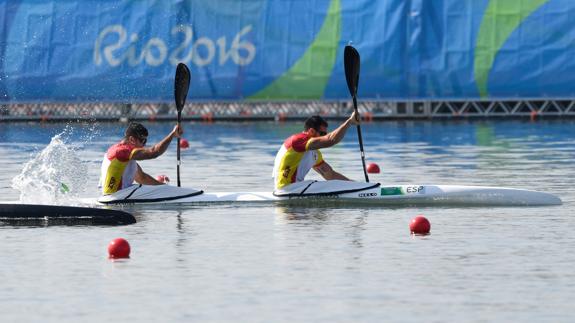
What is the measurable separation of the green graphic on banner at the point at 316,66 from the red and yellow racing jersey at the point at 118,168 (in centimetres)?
3349

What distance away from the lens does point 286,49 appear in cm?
6000

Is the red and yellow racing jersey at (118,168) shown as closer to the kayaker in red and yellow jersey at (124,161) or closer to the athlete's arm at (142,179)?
the kayaker in red and yellow jersey at (124,161)

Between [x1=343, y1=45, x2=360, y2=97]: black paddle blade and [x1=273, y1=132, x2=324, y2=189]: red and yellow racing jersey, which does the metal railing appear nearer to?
[x1=343, y1=45, x2=360, y2=97]: black paddle blade

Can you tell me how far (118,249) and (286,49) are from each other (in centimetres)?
4108

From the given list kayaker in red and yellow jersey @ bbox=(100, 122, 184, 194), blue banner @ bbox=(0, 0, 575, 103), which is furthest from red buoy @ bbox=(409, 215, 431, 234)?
blue banner @ bbox=(0, 0, 575, 103)

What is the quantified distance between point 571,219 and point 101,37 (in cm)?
3880

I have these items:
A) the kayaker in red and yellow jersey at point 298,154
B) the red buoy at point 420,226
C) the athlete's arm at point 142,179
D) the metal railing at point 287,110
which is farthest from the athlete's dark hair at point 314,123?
the metal railing at point 287,110

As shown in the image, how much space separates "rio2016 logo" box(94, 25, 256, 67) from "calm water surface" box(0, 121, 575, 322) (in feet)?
87.3

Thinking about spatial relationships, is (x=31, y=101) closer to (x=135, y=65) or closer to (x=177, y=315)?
(x=135, y=65)

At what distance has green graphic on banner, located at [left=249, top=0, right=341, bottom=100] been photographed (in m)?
59.5

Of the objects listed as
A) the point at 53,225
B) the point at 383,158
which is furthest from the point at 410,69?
the point at 53,225

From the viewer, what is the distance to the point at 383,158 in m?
40.6

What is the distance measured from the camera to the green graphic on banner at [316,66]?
5953 centimetres

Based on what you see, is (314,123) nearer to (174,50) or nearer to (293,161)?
(293,161)
